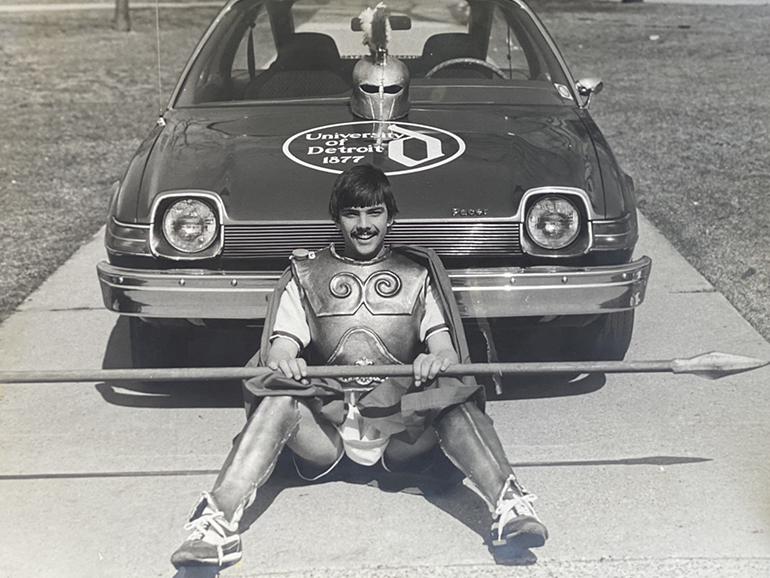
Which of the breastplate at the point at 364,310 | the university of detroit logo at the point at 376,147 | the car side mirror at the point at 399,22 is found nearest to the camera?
the breastplate at the point at 364,310

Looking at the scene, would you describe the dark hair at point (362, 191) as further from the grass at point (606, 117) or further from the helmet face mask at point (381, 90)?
the grass at point (606, 117)

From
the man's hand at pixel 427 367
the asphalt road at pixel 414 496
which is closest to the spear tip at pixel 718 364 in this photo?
the asphalt road at pixel 414 496

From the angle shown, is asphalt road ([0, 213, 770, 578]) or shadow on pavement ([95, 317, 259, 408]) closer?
asphalt road ([0, 213, 770, 578])

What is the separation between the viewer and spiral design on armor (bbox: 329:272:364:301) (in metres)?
3.37

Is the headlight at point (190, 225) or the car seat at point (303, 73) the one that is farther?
the car seat at point (303, 73)

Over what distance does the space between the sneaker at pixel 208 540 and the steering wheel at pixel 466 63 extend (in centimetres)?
276

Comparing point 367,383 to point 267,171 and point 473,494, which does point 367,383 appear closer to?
point 473,494

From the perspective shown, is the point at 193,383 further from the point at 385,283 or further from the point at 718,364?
the point at 718,364

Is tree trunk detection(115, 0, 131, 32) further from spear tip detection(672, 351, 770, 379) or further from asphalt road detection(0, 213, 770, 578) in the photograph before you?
spear tip detection(672, 351, 770, 379)

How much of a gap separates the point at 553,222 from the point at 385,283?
0.76 metres

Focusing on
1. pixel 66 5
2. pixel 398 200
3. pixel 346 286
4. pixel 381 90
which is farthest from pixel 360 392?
pixel 66 5

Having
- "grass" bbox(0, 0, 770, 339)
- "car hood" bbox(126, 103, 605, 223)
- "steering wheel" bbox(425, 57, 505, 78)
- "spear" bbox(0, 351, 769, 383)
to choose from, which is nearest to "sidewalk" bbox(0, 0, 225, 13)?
"grass" bbox(0, 0, 770, 339)

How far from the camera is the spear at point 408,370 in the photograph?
3.07 metres

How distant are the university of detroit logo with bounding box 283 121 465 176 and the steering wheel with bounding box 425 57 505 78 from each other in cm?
77
